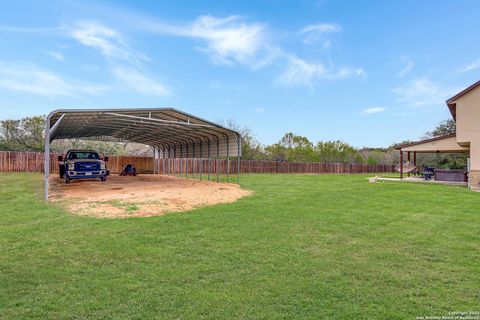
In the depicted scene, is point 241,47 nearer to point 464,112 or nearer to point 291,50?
point 291,50

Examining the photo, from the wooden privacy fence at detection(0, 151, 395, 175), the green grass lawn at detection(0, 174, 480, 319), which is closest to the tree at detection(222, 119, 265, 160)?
the wooden privacy fence at detection(0, 151, 395, 175)

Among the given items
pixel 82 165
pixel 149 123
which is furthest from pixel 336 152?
pixel 82 165

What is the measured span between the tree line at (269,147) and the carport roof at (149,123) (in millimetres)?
13992

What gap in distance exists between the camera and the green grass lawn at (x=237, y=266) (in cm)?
292

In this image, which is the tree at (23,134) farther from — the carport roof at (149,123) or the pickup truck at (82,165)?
the pickup truck at (82,165)

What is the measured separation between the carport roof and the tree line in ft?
45.9

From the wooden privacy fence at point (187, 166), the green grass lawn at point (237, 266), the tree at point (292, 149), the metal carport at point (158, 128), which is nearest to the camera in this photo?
the green grass lawn at point (237, 266)

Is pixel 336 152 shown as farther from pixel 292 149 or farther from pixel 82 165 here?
pixel 82 165

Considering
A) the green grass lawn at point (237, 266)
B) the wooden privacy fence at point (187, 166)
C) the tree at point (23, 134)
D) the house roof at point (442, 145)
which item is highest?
the tree at point (23, 134)

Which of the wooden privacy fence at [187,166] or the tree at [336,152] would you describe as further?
the tree at [336,152]

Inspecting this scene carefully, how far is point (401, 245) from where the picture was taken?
503 cm

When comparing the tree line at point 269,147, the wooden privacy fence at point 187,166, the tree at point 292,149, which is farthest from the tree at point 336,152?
the wooden privacy fence at point 187,166

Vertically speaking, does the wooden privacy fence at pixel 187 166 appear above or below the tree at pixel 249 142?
below

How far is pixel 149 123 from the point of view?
1491 cm
